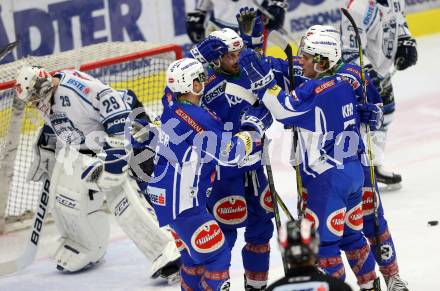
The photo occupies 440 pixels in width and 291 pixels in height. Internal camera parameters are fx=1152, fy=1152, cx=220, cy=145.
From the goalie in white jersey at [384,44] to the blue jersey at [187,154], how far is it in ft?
8.49

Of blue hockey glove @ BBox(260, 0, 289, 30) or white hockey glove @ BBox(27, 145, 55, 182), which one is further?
blue hockey glove @ BBox(260, 0, 289, 30)

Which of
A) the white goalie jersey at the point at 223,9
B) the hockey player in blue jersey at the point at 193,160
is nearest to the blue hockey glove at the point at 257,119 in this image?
the hockey player in blue jersey at the point at 193,160

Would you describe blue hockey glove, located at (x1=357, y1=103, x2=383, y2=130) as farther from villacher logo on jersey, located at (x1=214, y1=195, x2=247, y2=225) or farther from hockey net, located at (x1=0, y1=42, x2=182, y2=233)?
hockey net, located at (x1=0, y1=42, x2=182, y2=233)

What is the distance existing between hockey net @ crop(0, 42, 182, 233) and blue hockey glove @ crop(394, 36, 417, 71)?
4.78 ft

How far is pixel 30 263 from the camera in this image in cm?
677

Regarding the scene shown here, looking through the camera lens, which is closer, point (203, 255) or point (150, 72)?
point (203, 255)

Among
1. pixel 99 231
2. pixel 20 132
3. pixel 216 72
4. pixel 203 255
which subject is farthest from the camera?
pixel 20 132

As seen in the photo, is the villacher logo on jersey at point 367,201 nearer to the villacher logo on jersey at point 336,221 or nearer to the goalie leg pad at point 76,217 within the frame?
the villacher logo on jersey at point 336,221

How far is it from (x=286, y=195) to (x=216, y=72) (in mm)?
2418

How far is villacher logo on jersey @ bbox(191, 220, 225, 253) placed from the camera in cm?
515

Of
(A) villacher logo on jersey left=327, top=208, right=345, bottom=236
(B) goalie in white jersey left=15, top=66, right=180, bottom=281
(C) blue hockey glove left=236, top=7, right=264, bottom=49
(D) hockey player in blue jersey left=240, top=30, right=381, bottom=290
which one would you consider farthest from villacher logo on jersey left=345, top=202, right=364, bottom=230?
(B) goalie in white jersey left=15, top=66, right=180, bottom=281

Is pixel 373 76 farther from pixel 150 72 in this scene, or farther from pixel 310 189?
pixel 310 189

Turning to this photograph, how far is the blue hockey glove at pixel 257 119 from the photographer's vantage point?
17.2 ft

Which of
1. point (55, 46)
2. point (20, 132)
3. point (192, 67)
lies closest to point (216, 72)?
point (192, 67)
